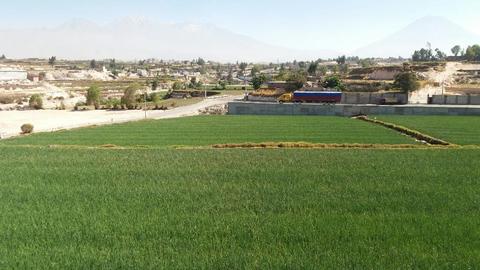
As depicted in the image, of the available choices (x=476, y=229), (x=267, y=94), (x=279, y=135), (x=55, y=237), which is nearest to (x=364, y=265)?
(x=476, y=229)

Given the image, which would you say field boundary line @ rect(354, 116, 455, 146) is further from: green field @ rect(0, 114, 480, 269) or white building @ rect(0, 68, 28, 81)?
white building @ rect(0, 68, 28, 81)

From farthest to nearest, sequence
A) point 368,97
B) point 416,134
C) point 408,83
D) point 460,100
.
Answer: point 408,83 < point 368,97 < point 460,100 < point 416,134

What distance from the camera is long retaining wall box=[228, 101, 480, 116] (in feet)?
173

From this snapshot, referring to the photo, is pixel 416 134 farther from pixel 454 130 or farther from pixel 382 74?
pixel 382 74

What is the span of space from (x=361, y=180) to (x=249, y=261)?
27.7 feet

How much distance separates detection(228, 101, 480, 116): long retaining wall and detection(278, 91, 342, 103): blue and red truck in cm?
774

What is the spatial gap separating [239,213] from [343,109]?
147ft

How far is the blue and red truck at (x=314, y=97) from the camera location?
209 ft

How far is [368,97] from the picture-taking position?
6475 centimetres

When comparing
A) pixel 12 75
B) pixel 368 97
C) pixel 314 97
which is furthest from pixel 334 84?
pixel 12 75

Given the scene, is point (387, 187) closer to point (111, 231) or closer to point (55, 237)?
point (111, 231)

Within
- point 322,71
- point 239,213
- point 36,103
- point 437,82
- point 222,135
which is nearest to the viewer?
point 239,213

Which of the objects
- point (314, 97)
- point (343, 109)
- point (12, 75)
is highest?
point (12, 75)

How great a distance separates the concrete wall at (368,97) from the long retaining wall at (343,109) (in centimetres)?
928
